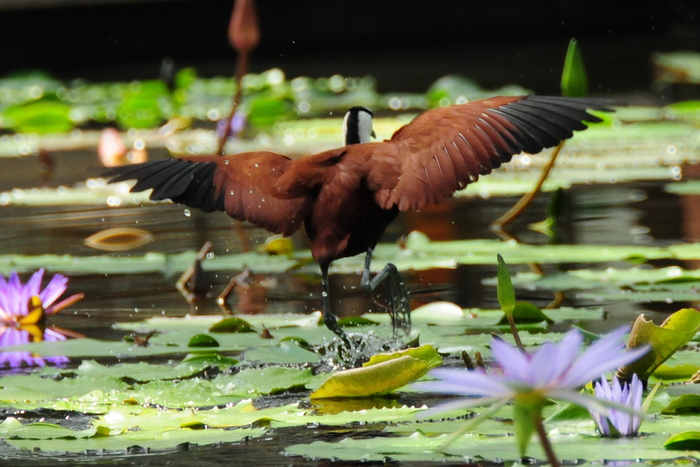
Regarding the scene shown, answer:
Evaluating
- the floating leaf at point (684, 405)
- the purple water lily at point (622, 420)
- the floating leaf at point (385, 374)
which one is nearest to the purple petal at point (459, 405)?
the purple water lily at point (622, 420)

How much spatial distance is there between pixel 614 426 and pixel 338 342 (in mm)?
974

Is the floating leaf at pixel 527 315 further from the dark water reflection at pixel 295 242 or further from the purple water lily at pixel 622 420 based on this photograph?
the purple water lily at pixel 622 420

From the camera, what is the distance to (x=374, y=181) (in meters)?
2.41

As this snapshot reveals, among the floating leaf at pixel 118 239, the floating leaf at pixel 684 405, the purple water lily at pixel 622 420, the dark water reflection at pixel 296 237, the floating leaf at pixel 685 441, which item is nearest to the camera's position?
the floating leaf at pixel 685 441

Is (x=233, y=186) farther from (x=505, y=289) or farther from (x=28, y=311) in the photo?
(x=505, y=289)

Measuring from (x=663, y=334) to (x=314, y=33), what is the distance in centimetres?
1258

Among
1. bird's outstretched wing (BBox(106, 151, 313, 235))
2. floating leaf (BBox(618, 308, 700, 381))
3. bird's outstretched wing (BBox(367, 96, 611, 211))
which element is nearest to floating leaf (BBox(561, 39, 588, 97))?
bird's outstretched wing (BBox(367, 96, 611, 211))

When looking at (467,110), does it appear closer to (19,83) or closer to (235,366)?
(235,366)

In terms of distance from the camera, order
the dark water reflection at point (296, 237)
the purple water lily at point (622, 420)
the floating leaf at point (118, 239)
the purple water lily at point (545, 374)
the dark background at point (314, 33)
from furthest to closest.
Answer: the dark background at point (314, 33) < the floating leaf at point (118, 239) < the dark water reflection at point (296, 237) < the purple water lily at point (622, 420) < the purple water lily at point (545, 374)

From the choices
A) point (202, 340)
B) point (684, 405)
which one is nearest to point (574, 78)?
point (202, 340)

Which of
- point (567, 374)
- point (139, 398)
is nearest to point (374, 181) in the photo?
point (139, 398)

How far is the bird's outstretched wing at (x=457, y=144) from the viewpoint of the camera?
2.36 m

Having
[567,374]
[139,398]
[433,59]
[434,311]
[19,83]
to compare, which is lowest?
[567,374]

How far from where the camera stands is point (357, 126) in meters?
2.75
